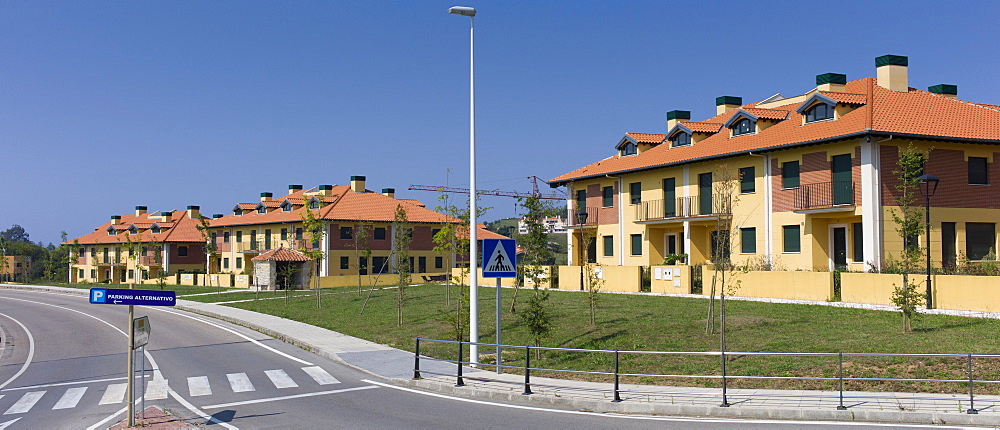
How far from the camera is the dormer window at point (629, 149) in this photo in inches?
1760

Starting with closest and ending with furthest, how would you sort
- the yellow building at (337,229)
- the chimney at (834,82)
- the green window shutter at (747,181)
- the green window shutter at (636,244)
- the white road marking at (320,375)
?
the white road marking at (320,375), the green window shutter at (747,181), the chimney at (834,82), the green window shutter at (636,244), the yellow building at (337,229)

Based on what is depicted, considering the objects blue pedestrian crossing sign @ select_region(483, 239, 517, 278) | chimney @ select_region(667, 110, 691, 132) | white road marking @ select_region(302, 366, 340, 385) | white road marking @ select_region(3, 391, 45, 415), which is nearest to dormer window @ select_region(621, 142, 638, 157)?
chimney @ select_region(667, 110, 691, 132)

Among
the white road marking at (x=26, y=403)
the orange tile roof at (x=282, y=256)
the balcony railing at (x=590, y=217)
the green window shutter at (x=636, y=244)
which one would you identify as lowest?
the white road marking at (x=26, y=403)

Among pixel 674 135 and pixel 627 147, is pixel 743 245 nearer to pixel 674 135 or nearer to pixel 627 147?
pixel 674 135

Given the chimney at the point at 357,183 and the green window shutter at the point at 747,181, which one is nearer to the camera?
the green window shutter at the point at 747,181

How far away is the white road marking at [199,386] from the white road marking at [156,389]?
1.55 ft

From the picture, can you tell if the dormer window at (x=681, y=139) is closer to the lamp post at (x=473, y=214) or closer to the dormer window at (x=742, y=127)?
the dormer window at (x=742, y=127)

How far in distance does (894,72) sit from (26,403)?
35.1m

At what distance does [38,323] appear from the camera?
33.8 meters

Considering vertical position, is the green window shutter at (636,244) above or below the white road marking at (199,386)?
above

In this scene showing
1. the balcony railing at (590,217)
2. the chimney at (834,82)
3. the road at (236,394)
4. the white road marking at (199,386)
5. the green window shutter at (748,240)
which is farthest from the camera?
the balcony railing at (590,217)

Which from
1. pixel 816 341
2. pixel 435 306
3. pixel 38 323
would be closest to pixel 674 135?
pixel 435 306

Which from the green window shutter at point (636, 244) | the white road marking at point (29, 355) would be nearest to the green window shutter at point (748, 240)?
the green window shutter at point (636, 244)

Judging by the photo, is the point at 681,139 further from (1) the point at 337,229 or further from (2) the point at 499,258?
(1) the point at 337,229
